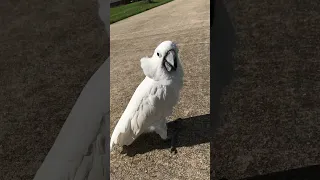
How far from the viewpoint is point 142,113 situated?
312cm

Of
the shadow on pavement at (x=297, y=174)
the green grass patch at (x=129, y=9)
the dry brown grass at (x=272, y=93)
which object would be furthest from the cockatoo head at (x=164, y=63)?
the green grass patch at (x=129, y=9)

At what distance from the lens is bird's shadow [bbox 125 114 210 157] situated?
11.0ft

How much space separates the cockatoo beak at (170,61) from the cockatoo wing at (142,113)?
0.18 m

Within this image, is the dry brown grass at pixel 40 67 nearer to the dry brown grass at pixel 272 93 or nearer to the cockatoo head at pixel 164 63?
the cockatoo head at pixel 164 63

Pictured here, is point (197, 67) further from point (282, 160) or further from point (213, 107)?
point (282, 160)

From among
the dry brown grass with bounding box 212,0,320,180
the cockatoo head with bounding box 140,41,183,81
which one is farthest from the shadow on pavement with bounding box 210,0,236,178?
the cockatoo head with bounding box 140,41,183,81

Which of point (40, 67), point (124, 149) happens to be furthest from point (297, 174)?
point (40, 67)

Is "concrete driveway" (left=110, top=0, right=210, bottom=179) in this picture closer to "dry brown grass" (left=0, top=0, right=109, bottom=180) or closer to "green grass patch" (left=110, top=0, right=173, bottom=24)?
"green grass patch" (left=110, top=0, right=173, bottom=24)

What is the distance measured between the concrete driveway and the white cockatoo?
0.26 m

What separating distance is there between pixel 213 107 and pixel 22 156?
1.93 m

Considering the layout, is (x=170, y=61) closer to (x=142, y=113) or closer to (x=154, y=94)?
(x=154, y=94)

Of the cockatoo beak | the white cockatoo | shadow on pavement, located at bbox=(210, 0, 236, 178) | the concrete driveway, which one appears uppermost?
the cockatoo beak

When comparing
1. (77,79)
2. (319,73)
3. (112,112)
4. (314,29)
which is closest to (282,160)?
(319,73)

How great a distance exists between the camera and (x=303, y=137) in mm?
3363
